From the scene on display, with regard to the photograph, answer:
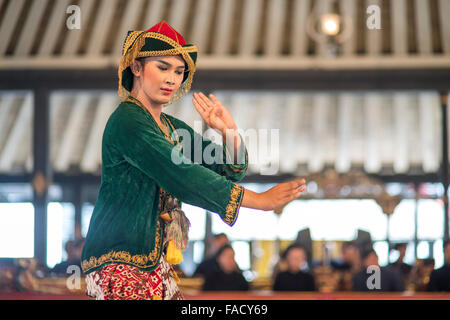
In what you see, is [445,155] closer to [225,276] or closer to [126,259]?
[225,276]

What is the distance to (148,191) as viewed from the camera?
1.69 meters

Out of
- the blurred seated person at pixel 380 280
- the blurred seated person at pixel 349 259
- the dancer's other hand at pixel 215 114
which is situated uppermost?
the dancer's other hand at pixel 215 114

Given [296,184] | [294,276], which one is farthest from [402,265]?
[296,184]

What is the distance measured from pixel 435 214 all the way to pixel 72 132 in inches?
202

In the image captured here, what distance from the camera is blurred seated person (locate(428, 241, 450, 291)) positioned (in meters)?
6.23

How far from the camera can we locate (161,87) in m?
1.77

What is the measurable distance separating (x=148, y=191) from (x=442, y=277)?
5.14m

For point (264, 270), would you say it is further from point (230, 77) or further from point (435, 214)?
point (230, 77)

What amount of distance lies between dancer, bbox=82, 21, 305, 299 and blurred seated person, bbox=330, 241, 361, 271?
212 inches

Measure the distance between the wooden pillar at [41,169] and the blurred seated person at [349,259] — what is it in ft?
9.93

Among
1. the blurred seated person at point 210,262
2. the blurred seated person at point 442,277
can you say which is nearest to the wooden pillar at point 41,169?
the blurred seated person at point 210,262

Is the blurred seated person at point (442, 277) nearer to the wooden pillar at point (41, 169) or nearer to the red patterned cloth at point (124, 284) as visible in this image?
the wooden pillar at point (41, 169)

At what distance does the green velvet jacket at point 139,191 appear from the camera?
64.4 inches

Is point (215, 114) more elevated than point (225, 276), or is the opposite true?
point (215, 114)
